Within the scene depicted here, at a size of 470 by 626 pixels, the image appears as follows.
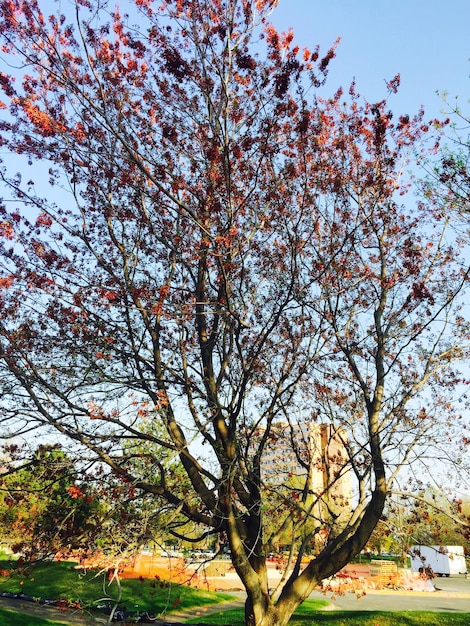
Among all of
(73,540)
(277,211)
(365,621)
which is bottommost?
(365,621)

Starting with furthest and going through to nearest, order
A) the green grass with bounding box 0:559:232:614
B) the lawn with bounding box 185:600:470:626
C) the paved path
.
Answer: the green grass with bounding box 0:559:232:614 < the paved path < the lawn with bounding box 185:600:470:626

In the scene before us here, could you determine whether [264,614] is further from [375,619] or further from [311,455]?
[375,619]

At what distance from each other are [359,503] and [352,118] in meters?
6.01

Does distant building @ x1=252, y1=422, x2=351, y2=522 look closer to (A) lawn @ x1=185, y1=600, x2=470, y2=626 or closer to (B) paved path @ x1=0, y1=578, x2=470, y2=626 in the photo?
(A) lawn @ x1=185, y1=600, x2=470, y2=626

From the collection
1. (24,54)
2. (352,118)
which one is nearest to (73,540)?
(24,54)

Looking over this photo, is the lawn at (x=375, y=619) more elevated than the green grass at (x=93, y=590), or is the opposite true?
the green grass at (x=93, y=590)

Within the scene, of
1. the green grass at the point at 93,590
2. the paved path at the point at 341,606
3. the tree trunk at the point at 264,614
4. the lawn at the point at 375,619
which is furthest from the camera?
the green grass at the point at 93,590

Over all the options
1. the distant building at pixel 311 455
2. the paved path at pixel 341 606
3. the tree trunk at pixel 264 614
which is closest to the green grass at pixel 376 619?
the paved path at pixel 341 606

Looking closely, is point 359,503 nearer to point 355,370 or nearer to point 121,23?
point 355,370

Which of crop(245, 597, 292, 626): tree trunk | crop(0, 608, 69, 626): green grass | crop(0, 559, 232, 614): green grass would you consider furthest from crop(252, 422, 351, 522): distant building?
crop(0, 559, 232, 614): green grass

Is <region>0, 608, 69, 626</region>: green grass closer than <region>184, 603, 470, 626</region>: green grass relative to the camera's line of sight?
Yes

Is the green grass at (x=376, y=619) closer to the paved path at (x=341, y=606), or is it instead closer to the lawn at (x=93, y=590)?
the paved path at (x=341, y=606)

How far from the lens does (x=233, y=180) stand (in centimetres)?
688

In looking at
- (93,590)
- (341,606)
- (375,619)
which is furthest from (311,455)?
(341,606)
